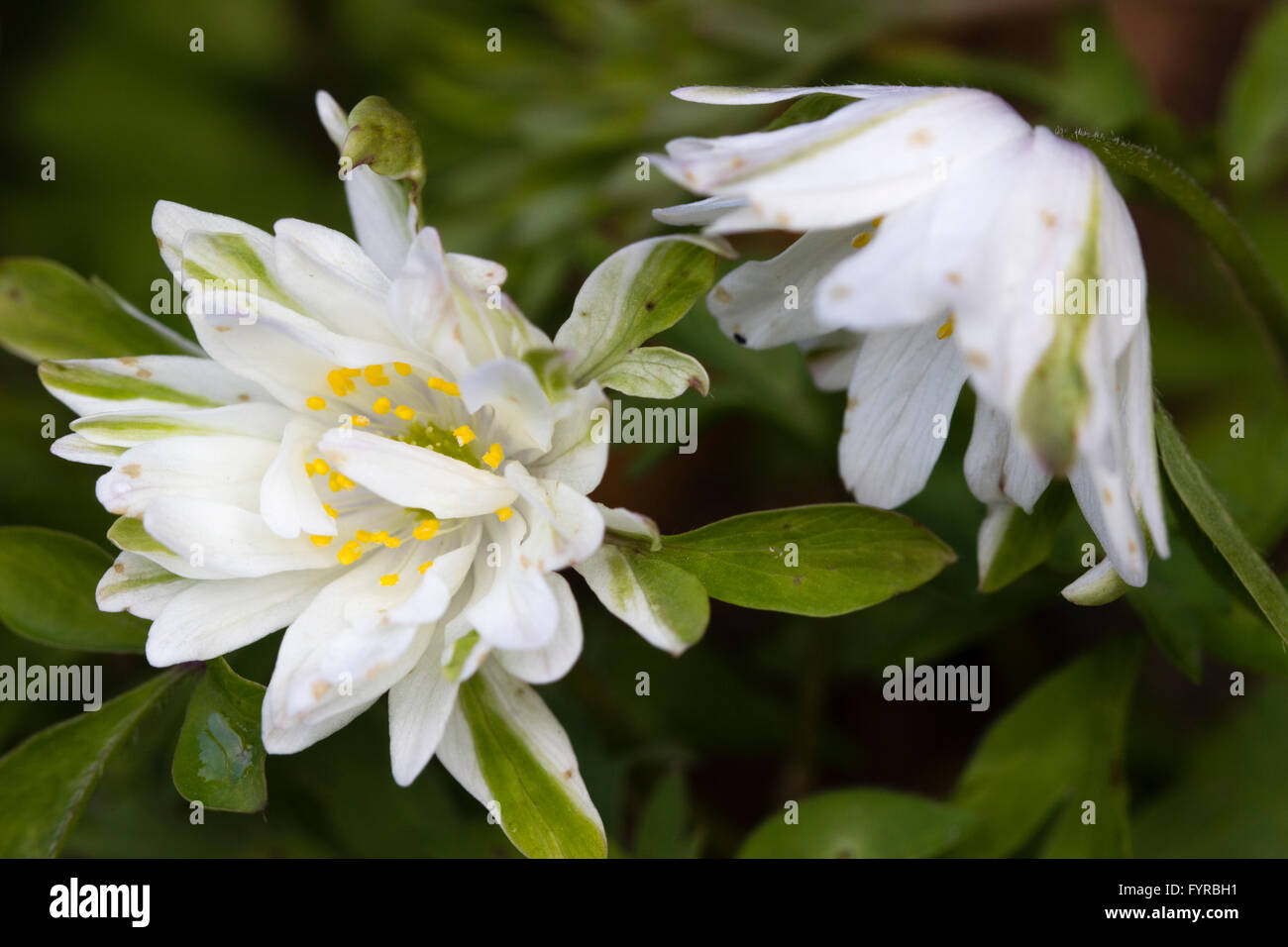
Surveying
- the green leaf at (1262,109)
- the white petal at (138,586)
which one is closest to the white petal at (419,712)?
the white petal at (138,586)

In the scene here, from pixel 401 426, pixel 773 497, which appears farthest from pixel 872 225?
pixel 773 497

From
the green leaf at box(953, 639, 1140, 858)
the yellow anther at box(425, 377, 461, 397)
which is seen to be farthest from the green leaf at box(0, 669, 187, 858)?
the green leaf at box(953, 639, 1140, 858)

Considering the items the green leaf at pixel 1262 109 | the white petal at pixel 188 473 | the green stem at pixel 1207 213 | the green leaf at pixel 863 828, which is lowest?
the green leaf at pixel 863 828

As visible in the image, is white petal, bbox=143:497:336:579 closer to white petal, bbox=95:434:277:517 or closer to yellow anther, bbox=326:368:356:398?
white petal, bbox=95:434:277:517

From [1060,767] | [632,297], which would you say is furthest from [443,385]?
[1060,767]

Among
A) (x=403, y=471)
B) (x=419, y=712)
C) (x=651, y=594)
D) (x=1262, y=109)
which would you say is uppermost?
(x=1262, y=109)

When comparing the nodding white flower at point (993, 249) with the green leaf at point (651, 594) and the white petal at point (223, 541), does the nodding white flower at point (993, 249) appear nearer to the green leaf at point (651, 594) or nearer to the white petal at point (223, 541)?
the green leaf at point (651, 594)

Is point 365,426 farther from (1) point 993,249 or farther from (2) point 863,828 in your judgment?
(2) point 863,828
